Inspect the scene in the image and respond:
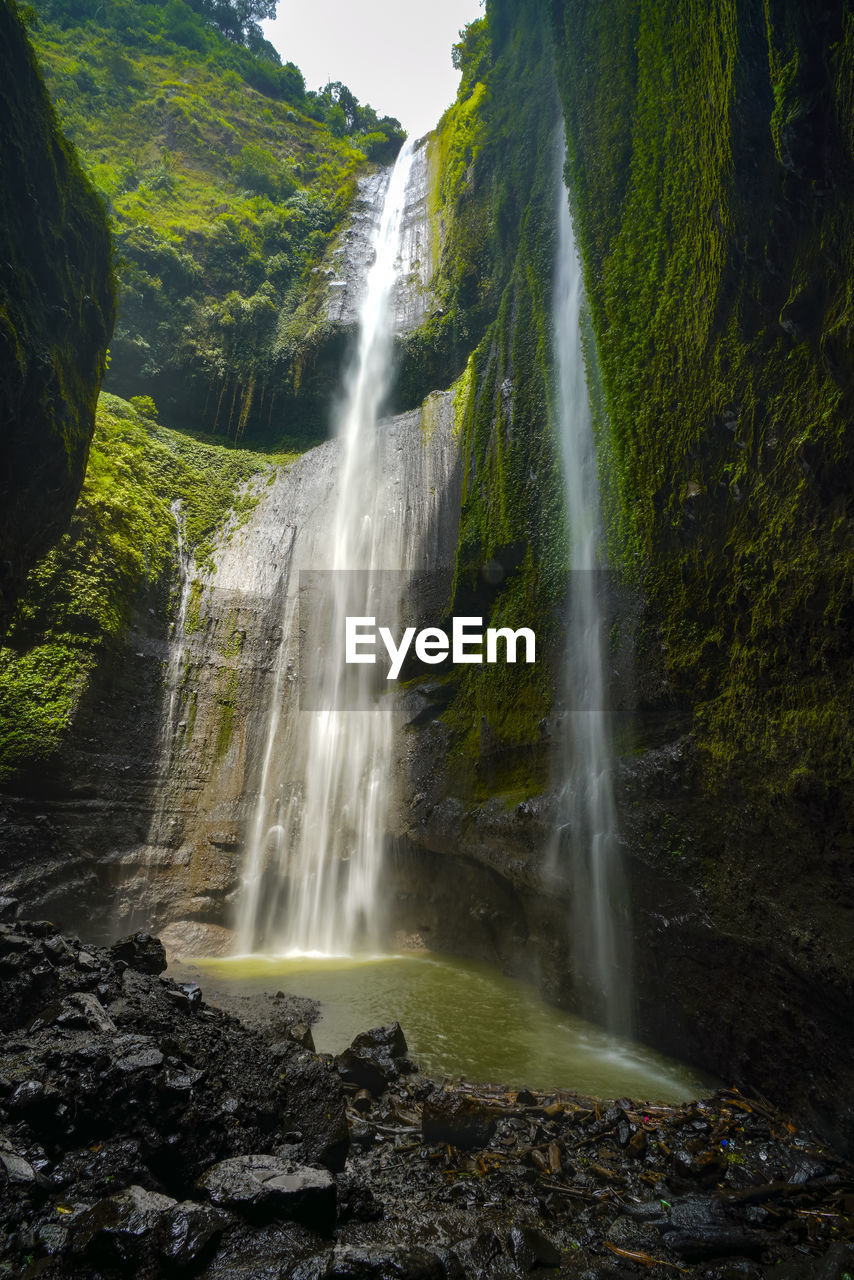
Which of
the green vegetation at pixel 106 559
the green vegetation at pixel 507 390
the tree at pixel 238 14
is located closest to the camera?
the green vegetation at pixel 507 390

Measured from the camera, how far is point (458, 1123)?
4051mm

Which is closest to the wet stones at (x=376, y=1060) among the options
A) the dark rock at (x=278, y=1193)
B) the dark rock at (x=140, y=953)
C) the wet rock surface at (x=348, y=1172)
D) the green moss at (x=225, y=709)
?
the wet rock surface at (x=348, y=1172)

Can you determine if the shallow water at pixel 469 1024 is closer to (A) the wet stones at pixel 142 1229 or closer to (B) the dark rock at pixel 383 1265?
(B) the dark rock at pixel 383 1265

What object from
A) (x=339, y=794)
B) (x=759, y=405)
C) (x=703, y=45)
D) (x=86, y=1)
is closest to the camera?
(x=759, y=405)

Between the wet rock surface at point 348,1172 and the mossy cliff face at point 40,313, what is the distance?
5.47 m

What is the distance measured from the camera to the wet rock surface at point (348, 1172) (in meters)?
2.73

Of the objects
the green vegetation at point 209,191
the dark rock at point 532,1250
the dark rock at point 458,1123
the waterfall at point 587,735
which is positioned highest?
the green vegetation at point 209,191

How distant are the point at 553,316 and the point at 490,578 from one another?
16.5ft

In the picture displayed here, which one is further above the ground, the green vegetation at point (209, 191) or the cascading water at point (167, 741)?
the green vegetation at point (209, 191)

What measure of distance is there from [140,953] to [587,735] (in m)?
5.78

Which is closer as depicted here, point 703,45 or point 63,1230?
point 63,1230

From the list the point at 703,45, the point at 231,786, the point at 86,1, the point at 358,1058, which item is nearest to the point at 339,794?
the point at 231,786

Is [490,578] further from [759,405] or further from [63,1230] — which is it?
[63,1230]

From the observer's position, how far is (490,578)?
12.0 meters
